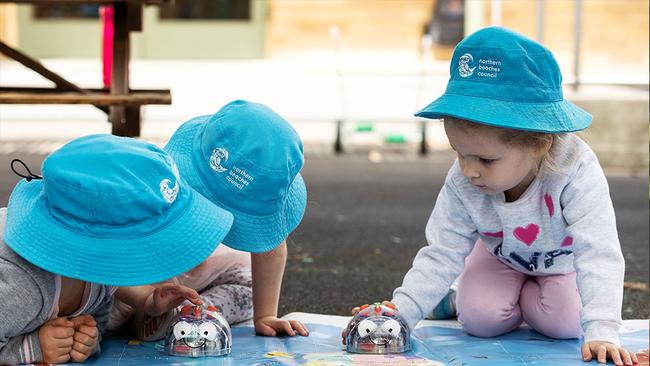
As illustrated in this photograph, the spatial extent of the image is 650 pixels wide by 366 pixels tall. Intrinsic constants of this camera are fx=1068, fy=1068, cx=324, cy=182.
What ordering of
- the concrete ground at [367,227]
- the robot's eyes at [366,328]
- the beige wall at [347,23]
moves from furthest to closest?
the beige wall at [347,23], the concrete ground at [367,227], the robot's eyes at [366,328]

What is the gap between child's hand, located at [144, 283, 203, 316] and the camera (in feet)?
7.69

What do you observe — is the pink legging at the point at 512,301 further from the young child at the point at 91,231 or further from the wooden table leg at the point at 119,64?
the wooden table leg at the point at 119,64

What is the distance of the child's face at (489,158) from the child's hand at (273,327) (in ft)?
1.88

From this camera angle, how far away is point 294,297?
3.22 metres

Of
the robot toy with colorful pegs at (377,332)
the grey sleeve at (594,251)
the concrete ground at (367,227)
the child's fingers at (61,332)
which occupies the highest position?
the grey sleeve at (594,251)

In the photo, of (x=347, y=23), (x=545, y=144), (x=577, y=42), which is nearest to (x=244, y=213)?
(x=545, y=144)

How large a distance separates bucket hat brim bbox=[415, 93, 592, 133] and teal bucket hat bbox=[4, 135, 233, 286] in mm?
614

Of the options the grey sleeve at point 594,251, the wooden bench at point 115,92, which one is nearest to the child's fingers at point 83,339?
the grey sleeve at point 594,251

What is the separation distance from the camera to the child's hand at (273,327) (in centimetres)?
258

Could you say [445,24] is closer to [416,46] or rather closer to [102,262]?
[416,46]

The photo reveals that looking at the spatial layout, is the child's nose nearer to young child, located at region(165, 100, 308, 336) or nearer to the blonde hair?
the blonde hair

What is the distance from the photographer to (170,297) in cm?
236

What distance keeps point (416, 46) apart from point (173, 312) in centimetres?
927

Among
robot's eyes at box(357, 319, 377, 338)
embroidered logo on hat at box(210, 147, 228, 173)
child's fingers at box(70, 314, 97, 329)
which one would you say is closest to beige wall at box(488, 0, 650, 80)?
robot's eyes at box(357, 319, 377, 338)
